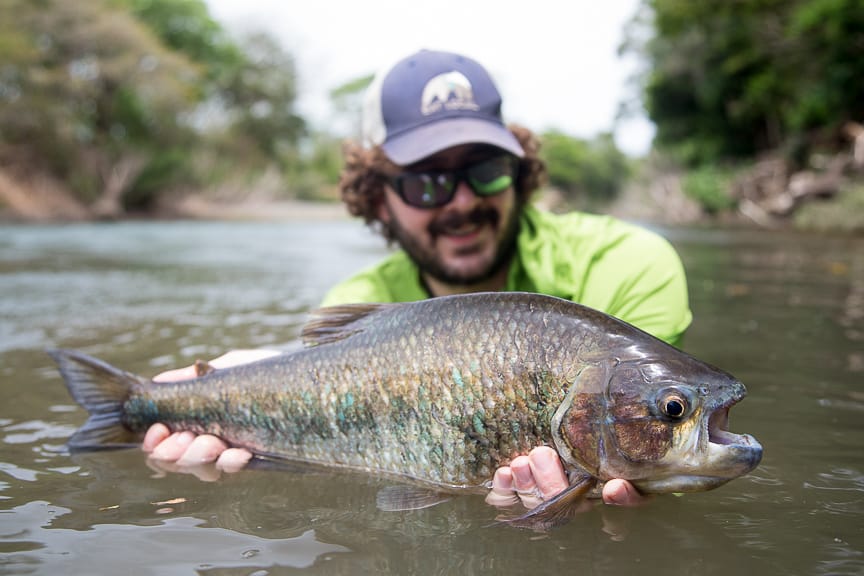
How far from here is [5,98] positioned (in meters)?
31.8

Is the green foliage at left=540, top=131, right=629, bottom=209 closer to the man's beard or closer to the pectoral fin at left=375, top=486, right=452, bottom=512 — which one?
the man's beard

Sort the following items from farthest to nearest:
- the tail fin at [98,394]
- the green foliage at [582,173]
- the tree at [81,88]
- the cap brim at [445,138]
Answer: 1. the green foliage at [582,173]
2. the tree at [81,88]
3. the cap brim at [445,138]
4. the tail fin at [98,394]

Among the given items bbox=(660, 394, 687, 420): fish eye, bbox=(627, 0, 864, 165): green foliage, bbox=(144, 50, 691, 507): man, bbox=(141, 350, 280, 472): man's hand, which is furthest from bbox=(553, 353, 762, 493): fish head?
bbox=(627, 0, 864, 165): green foliage

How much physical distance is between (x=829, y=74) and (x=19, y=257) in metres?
23.6

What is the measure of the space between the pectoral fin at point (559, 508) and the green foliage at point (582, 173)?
93.7 m

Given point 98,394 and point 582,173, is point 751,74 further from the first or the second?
point 582,173

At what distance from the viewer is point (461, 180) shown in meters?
3.91

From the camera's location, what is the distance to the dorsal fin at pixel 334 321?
2.98 meters

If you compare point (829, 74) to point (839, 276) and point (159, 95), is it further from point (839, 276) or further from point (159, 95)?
point (159, 95)

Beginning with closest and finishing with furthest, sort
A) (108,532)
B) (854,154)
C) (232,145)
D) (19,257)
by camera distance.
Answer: (108,532), (19,257), (854,154), (232,145)

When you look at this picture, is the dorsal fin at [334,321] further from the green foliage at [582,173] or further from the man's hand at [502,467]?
the green foliage at [582,173]

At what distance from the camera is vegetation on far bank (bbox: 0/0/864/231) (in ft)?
76.0

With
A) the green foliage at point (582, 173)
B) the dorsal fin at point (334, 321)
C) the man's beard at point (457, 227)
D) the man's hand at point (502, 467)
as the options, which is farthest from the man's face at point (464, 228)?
the green foliage at point (582, 173)

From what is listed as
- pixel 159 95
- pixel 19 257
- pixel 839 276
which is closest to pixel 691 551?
pixel 839 276
